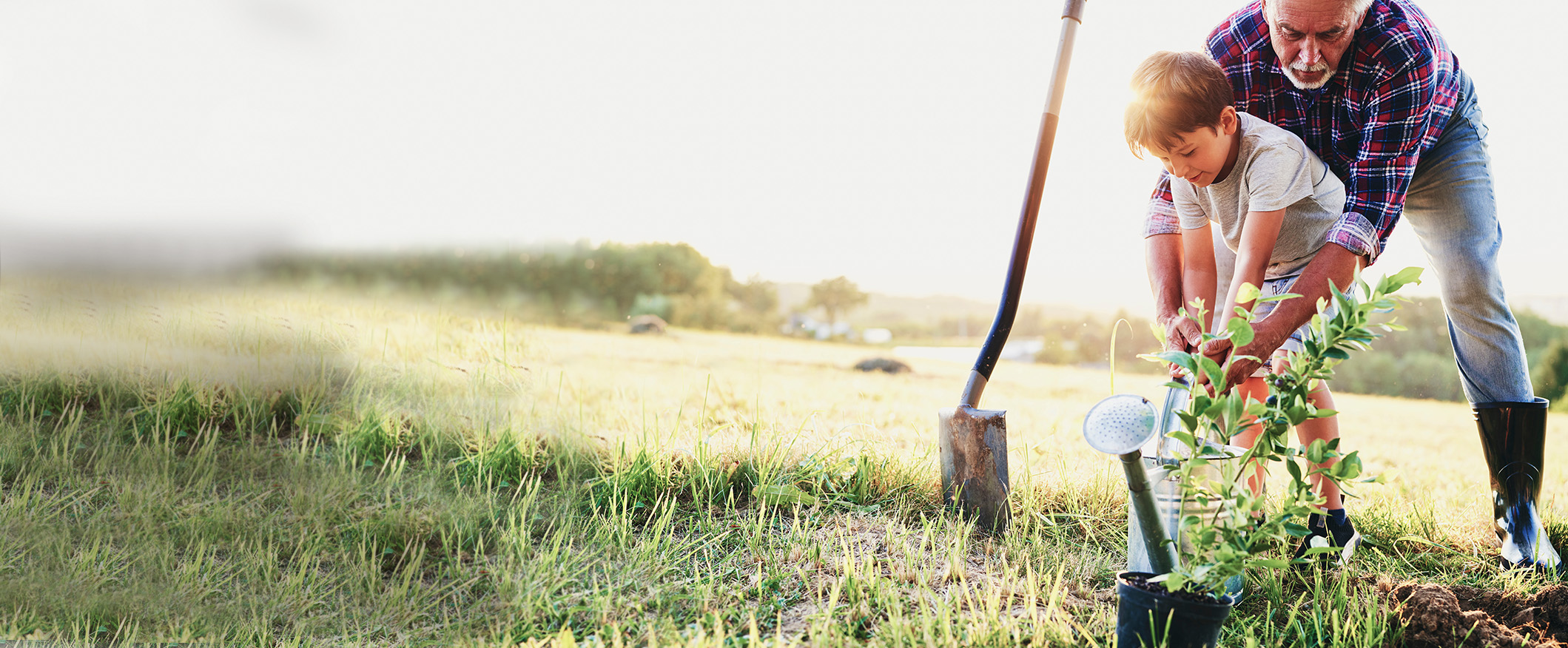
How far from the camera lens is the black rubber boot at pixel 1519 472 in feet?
6.40

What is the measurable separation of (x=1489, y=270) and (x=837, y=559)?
5.89 ft

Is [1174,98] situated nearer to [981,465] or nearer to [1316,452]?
[1316,452]

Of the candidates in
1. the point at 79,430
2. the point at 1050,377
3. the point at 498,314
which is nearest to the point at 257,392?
the point at 79,430

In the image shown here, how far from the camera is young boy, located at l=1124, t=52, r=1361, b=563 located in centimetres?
160

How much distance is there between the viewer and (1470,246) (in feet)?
6.32

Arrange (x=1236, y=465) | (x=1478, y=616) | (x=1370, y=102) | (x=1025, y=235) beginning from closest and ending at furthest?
(x=1236, y=465) → (x=1478, y=616) → (x=1370, y=102) → (x=1025, y=235)

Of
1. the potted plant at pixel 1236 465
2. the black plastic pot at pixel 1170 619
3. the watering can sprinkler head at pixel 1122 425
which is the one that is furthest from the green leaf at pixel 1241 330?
the black plastic pot at pixel 1170 619

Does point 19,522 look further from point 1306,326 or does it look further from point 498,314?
point 1306,326

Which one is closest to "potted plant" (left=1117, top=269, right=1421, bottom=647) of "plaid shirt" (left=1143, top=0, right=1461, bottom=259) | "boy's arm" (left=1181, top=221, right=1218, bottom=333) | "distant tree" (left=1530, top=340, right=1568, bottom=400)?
"plaid shirt" (left=1143, top=0, right=1461, bottom=259)

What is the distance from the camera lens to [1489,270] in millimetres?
1923

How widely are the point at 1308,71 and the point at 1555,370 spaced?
8.42 meters

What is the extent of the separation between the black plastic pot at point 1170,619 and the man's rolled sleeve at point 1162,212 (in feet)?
3.39

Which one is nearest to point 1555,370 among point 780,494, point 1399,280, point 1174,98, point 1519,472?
point 1519,472

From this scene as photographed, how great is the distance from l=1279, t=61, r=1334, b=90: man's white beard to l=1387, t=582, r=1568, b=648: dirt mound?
3.70 ft
